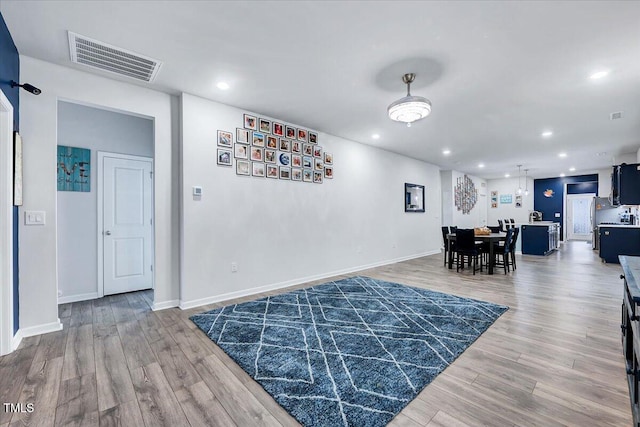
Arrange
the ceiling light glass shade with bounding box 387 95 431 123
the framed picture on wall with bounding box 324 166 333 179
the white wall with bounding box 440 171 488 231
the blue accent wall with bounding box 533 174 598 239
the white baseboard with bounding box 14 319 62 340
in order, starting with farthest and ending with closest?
1. the blue accent wall with bounding box 533 174 598 239
2. the white wall with bounding box 440 171 488 231
3. the framed picture on wall with bounding box 324 166 333 179
4. the ceiling light glass shade with bounding box 387 95 431 123
5. the white baseboard with bounding box 14 319 62 340

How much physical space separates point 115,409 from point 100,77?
10.7 feet

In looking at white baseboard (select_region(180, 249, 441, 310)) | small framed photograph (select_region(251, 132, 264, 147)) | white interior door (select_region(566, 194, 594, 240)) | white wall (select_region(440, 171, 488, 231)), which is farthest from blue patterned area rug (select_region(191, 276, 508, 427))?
white interior door (select_region(566, 194, 594, 240))

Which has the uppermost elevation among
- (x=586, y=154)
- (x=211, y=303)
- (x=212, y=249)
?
(x=586, y=154)

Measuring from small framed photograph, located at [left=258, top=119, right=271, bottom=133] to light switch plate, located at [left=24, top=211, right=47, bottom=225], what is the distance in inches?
106

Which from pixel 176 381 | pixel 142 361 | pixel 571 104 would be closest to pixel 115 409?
Answer: pixel 176 381

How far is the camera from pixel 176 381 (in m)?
1.93

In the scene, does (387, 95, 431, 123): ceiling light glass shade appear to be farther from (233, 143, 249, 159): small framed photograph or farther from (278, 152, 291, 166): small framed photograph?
(233, 143, 249, 159): small framed photograph

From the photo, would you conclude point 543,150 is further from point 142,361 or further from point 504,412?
point 142,361

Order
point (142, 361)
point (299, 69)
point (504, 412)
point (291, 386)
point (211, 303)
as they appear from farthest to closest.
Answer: point (211, 303), point (299, 69), point (142, 361), point (291, 386), point (504, 412)

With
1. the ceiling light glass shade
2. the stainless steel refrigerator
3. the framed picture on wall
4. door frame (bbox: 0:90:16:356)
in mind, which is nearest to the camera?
door frame (bbox: 0:90:16:356)

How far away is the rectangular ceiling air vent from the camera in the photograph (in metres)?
2.49

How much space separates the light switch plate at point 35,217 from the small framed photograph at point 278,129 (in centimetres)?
292

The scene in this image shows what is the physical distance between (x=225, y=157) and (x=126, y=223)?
197cm

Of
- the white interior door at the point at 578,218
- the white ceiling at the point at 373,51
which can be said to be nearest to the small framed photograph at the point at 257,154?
the white ceiling at the point at 373,51
